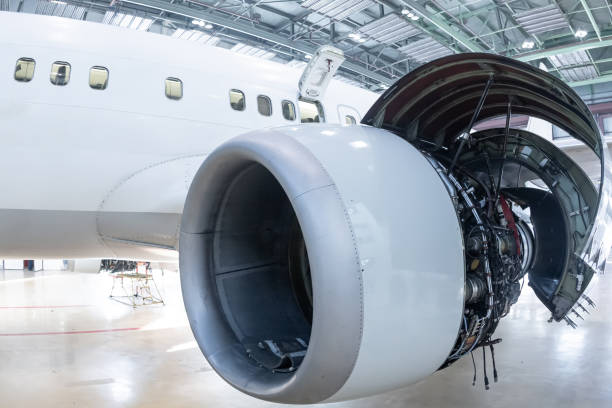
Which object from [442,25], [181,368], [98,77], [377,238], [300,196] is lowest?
[181,368]

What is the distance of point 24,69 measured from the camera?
388 centimetres

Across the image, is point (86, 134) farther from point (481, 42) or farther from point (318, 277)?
point (481, 42)

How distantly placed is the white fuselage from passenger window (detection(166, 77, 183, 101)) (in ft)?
0.13

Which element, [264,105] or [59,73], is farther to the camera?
[264,105]

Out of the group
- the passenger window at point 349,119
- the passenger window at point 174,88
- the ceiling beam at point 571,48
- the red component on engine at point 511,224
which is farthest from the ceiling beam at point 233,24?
the red component on engine at point 511,224

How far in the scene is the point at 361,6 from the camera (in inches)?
416

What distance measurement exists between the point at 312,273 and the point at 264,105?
10.7 feet

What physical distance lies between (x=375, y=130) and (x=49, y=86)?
2.77 metres

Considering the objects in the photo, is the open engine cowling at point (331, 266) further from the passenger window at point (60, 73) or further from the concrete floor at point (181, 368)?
the passenger window at point (60, 73)

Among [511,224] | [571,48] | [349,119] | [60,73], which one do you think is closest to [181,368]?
[60,73]

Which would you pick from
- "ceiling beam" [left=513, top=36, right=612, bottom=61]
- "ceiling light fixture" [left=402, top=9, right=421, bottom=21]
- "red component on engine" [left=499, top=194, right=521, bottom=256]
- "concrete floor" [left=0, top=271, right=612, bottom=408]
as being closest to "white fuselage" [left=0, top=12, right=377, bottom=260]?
"concrete floor" [left=0, top=271, right=612, bottom=408]

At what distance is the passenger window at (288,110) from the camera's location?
195 inches

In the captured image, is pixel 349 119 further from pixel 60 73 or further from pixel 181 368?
pixel 181 368

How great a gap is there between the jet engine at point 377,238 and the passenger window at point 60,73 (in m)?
2.12
